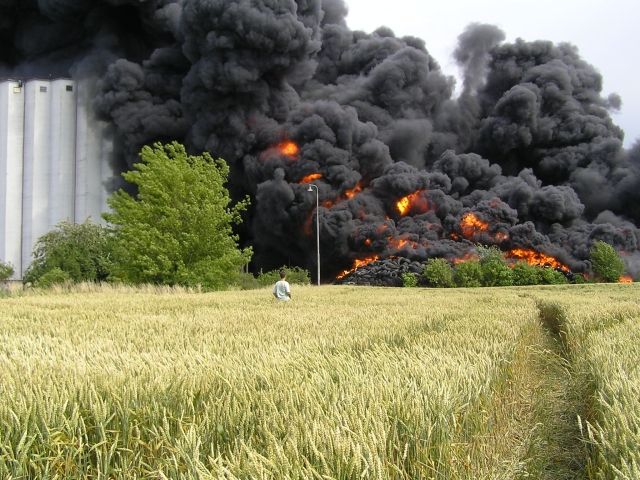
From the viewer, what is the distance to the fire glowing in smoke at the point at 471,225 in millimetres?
62281

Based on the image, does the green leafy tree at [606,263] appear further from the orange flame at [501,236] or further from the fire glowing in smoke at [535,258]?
the orange flame at [501,236]

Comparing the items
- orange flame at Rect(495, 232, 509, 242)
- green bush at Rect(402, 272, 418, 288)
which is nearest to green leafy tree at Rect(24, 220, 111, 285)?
green bush at Rect(402, 272, 418, 288)

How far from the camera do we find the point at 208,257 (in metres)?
29.0

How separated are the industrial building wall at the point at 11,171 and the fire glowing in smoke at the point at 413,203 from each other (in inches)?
1616

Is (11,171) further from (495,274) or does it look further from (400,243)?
(495,274)

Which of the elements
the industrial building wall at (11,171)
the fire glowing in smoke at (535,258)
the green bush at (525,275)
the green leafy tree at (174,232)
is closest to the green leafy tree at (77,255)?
the green leafy tree at (174,232)

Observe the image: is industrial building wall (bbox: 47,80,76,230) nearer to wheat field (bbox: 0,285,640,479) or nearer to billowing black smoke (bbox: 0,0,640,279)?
billowing black smoke (bbox: 0,0,640,279)

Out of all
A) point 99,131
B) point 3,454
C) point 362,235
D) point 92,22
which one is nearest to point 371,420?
point 3,454

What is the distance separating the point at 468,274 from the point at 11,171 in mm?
47154

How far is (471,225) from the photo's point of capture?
6278 cm

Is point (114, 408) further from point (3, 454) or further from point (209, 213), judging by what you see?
point (209, 213)

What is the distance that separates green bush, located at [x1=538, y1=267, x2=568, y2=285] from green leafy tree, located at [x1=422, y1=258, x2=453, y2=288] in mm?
8302

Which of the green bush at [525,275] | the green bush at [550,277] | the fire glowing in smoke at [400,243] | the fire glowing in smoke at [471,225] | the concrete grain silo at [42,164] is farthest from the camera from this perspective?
the fire glowing in smoke at [471,225]

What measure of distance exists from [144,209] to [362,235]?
34481 millimetres
